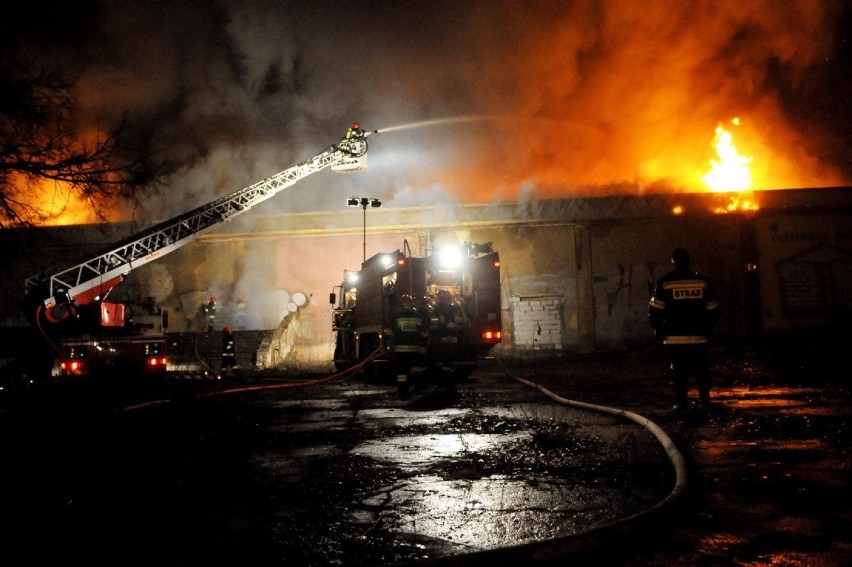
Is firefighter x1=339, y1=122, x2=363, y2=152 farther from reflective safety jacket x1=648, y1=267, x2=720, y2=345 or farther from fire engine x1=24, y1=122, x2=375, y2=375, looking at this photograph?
reflective safety jacket x1=648, y1=267, x2=720, y2=345

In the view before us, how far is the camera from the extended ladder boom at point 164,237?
12420 millimetres

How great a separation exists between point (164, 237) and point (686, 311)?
13.5 metres

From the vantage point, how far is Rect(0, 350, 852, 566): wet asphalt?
8.03ft

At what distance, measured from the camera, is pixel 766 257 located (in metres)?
19.9

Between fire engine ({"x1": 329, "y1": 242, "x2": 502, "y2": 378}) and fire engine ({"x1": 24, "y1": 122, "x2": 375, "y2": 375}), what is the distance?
4.41m

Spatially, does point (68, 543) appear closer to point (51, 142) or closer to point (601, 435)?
point (601, 435)

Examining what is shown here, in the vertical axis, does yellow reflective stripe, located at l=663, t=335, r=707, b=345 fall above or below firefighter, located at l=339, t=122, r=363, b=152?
below

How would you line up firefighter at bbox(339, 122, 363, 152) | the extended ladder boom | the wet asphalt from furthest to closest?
firefighter at bbox(339, 122, 363, 152) < the extended ladder boom < the wet asphalt

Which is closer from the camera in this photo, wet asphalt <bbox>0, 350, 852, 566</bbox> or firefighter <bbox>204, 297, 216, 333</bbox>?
wet asphalt <bbox>0, 350, 852, 566</bbox>

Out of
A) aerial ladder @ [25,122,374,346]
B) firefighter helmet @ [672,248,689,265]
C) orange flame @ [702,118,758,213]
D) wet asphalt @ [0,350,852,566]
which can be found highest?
orange flame @ [702,118,758,213]

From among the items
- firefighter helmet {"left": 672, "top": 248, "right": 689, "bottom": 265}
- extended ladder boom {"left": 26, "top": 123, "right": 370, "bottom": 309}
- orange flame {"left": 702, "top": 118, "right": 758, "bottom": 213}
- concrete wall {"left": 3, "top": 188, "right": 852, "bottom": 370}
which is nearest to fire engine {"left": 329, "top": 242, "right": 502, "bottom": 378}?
firefighter helmet {"left": 672, "top": 248, "right": 689, "bottom": 265}

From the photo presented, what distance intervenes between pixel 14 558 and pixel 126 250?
1272cm

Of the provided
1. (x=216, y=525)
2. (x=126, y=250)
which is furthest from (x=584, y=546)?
(x=126, y=250)

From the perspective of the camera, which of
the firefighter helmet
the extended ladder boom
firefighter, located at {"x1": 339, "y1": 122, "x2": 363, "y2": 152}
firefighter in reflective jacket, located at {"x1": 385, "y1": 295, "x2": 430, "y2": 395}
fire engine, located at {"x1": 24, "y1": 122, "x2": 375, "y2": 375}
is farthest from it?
firefighter, located at {"x1": 339, "y1": 122, "x2": 363, "y2": 152}
